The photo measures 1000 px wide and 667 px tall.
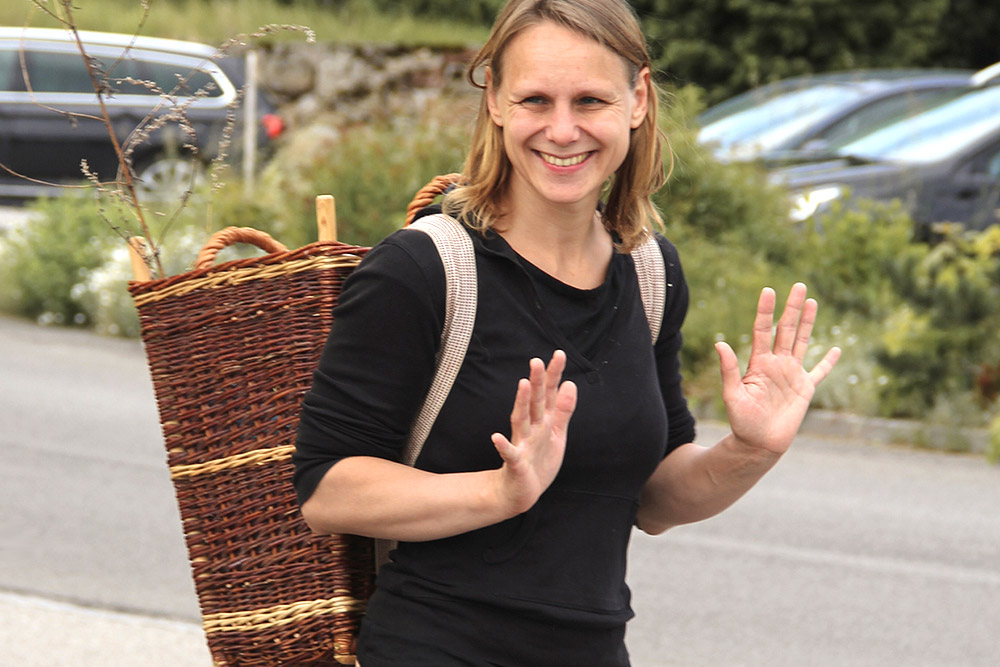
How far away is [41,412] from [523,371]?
7368mm

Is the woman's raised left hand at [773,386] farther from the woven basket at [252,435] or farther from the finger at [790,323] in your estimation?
the woven basket at [252,435]

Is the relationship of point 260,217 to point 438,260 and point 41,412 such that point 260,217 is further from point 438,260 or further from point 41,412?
point 438,260

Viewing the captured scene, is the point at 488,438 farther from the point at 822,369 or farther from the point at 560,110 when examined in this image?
the point at 822,369

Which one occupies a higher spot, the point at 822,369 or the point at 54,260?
the point at 822,369

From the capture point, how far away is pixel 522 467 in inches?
73.3

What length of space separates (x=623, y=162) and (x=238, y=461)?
0.82m

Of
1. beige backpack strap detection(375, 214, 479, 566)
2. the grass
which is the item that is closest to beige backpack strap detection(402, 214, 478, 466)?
beige backpack strap detection(375, 214, 479, 566)

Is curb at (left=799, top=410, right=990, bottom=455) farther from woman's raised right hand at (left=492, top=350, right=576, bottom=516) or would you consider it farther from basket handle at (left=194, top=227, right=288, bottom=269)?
woman's raised right hand at (left=492, top=350, right=576, bottom=516)

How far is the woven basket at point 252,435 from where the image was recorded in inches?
87.3

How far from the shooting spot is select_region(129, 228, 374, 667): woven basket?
2.22m

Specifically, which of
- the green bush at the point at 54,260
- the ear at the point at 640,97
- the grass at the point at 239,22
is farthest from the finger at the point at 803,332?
the grass at the point at 239,22

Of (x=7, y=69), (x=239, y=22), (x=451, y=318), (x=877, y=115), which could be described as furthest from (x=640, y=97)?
(x=239, y=22)

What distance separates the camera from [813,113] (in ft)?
40.6

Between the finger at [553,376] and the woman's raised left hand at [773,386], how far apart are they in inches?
17.4
